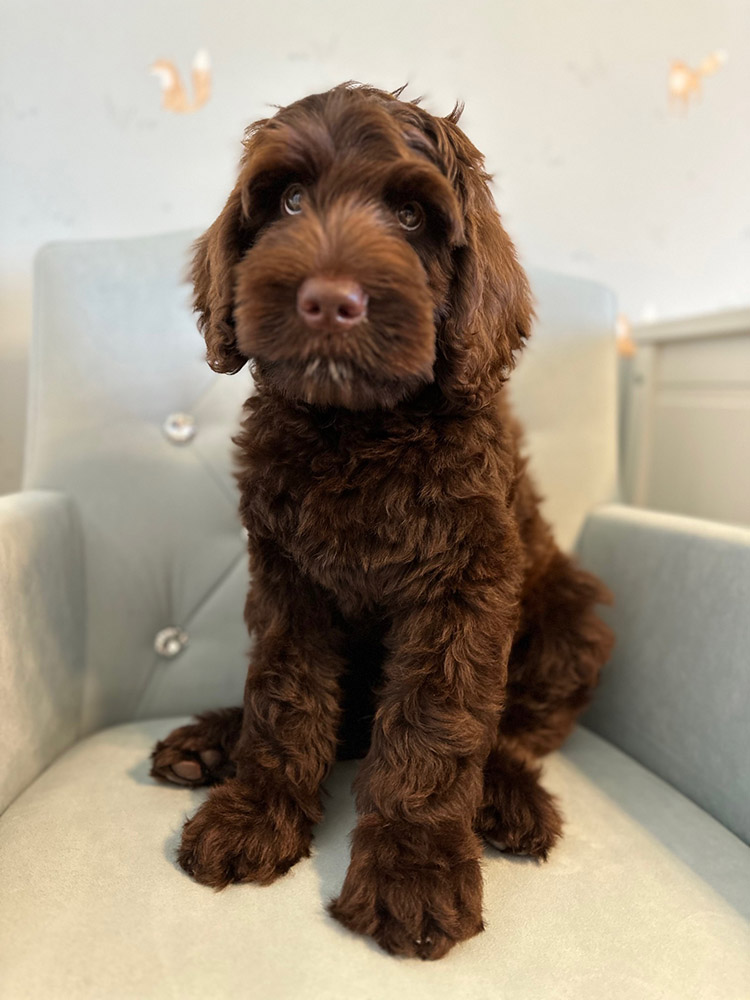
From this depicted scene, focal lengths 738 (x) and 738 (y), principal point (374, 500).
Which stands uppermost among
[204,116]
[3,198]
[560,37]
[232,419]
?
[560,37]

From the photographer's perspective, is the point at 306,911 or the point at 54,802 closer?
the point at 306,911

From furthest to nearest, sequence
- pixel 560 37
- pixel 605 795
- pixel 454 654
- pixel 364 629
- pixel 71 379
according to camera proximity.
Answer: pixel 560 37 < pixel 71 379 < pixel 605 795 < pixel 364 629 < pixel 454 654

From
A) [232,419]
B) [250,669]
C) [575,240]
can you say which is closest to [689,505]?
[575,240]

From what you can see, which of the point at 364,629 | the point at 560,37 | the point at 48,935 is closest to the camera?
the point at 48,935

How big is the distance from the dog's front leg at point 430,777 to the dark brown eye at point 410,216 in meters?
0.56

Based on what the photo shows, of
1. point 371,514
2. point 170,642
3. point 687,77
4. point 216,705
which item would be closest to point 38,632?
point 170,642

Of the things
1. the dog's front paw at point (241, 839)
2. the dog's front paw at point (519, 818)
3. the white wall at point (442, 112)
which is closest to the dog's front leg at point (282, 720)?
the dog's front paw at point (241, 839)

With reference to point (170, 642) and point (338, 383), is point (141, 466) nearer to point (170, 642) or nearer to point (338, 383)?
point (170, 642)

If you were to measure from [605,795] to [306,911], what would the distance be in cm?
72

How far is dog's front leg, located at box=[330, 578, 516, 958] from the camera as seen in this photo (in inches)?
41.3

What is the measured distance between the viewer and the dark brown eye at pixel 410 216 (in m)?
1.08

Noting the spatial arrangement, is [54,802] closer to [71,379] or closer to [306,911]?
[306,911]

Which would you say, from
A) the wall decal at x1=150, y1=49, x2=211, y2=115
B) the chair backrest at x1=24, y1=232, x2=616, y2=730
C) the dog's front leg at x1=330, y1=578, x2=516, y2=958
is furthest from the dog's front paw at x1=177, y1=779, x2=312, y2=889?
the wall decal at x1=150, y1=49, x2=211, y2=115

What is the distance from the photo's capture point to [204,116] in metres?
2.13
